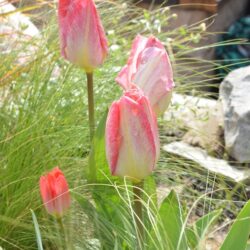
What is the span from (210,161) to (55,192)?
1156 mm

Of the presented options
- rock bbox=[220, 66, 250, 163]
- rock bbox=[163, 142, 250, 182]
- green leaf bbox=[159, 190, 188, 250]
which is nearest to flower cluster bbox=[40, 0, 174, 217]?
green leaf bbox=[159, 190, 188, 250]

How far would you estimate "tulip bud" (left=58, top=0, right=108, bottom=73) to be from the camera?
3.47 ft

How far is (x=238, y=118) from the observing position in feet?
7.50

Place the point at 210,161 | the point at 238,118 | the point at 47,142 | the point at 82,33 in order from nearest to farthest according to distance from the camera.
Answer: the point at 82,33, the point at 47,142, the point at 210,161, the point at 238,118

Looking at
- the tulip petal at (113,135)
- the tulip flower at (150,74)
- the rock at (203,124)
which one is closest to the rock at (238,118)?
the rock at (203,124)

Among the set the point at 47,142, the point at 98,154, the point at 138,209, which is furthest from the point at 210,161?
the point at 138,209

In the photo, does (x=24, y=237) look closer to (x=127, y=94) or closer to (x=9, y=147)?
(x=9, y=147)

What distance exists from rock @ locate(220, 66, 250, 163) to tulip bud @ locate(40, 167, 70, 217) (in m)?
1.27

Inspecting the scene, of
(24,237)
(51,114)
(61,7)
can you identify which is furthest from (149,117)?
(51,114)

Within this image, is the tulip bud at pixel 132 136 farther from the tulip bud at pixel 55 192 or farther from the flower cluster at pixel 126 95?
the tulip bud at pixel 55 192

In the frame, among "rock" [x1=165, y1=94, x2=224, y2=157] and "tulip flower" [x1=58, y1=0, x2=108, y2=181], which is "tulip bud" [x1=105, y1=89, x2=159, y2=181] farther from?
"rock" [x1=165, y1=94, x2=224, y2=157]

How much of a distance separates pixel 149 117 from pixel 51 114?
652 millimetres

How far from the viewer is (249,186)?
2137 mm

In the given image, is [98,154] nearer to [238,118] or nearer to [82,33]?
[82,33]
